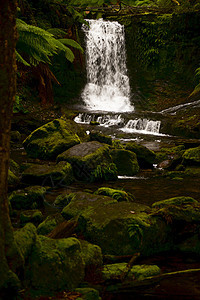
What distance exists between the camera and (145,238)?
347 cm

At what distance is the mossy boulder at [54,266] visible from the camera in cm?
234

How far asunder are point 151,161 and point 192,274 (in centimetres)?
548

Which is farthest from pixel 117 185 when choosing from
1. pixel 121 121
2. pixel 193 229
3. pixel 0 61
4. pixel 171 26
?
pixel 171 26

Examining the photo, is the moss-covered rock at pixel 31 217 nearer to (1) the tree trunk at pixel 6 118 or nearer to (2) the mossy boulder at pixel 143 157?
(1) the tree trunk at pixel 6 118

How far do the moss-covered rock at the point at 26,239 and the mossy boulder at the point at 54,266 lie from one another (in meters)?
0.04

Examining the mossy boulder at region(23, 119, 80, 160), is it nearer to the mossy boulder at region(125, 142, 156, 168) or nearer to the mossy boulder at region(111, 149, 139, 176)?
the mossy boulder at region(111, 149, 139, 176)

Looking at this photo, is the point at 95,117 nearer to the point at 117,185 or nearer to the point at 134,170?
the point at 134,170

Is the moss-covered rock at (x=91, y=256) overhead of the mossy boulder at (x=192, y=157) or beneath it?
beneath

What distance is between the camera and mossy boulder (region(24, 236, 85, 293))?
7.68 feet

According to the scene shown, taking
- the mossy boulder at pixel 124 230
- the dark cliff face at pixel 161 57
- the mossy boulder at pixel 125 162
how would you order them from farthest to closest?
the dark cliff face at pixel 161 57
the mossy boulder at pixel 125 162
the mossy boulder at pixel 124 230

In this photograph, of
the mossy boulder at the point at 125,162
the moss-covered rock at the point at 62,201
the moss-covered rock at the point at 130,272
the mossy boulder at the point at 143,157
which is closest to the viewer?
the moss-covered rock at the point at 130,272

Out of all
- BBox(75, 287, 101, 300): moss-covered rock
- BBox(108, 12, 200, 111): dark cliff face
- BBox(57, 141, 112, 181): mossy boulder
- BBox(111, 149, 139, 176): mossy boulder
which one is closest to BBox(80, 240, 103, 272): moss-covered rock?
BBox(75, 287, 101, 300): moss-covered rock

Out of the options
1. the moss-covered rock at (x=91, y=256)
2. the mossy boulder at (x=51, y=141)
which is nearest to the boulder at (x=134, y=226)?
the moss-covered rock at (x=91, y=256)

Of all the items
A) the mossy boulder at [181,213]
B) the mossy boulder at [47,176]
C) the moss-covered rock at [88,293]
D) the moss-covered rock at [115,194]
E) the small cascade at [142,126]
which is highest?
the small cascade at [142,126]
